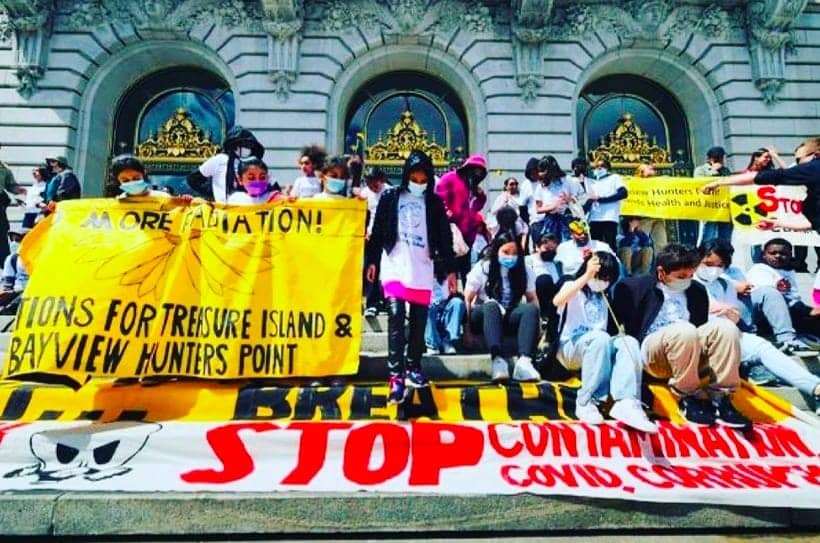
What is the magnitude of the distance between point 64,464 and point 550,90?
1306 cm

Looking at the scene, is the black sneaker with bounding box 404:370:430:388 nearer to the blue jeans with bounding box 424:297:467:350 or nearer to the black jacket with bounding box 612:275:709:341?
the blue jeans with bounding box 424:297:467:350

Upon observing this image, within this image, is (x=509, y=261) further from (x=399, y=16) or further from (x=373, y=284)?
(x=399, y=16)

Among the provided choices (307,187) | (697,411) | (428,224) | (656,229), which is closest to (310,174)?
(307,187)

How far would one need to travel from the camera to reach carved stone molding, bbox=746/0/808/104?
13.4 meters

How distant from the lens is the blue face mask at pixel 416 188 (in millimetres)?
4762

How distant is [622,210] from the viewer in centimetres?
975

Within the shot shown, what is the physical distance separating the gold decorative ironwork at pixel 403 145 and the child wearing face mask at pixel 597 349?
1016cm

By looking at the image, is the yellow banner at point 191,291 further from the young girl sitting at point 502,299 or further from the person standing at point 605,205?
the person standing at point 605,205

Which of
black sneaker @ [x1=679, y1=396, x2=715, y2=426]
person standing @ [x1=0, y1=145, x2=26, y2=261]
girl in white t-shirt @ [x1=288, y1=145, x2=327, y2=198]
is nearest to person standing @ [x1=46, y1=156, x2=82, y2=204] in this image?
person standing @ [x1=0, y1=145, x2=26, y2=261]

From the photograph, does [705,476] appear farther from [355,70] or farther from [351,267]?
[355,70]

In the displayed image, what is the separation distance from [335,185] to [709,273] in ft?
13.4

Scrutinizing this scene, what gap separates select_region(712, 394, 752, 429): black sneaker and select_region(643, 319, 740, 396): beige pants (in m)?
0.10

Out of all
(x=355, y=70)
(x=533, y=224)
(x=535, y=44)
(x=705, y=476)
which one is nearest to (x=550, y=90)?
(x=535, y=44)

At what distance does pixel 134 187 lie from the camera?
5039mm
